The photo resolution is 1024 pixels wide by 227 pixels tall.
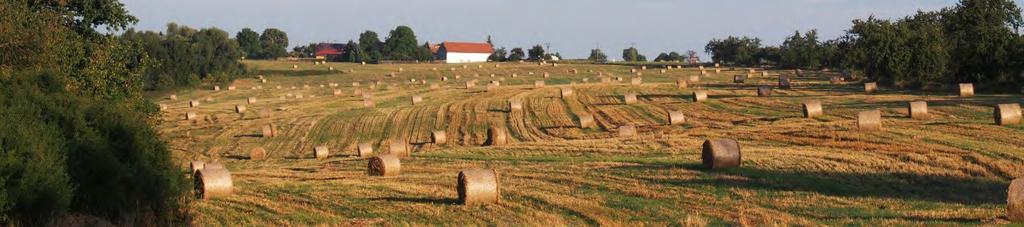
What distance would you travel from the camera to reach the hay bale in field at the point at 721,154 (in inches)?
973

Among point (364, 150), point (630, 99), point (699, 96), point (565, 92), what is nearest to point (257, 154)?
point (364, 150)

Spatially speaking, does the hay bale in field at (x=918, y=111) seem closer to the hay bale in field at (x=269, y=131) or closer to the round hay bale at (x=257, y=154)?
the round hay bale at (x=257, y=154)

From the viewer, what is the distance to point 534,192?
21938 mm

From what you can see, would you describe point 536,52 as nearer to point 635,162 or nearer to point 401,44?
point 401,44

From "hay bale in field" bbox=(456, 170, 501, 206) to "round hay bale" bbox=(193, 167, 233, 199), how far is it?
497 centimetres

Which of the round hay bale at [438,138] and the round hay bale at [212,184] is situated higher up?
the round hay bale at [212,184]

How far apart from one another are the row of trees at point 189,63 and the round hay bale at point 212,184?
77.0 m

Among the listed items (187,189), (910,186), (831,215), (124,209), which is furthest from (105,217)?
(910,186)

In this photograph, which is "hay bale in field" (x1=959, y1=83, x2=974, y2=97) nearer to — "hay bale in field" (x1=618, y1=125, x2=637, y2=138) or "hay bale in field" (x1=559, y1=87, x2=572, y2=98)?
"hay bale in field" (x1=618, y1=125, x2=637, y2=138)

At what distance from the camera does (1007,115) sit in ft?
107

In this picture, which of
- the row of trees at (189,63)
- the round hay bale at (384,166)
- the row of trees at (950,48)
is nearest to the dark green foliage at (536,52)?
the row of trees at (189,63)

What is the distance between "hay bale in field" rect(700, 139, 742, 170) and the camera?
24719 millimetres

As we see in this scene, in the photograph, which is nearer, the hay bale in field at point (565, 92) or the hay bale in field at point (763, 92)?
the hay bale in field at point (763, 92)

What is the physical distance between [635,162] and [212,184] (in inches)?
416
